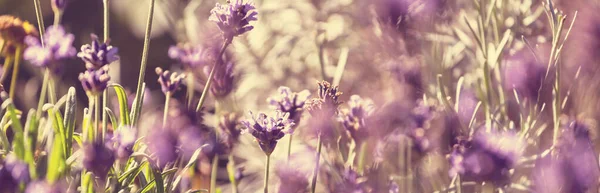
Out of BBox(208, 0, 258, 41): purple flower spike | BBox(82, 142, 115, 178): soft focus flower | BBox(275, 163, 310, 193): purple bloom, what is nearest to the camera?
BBox(82, 142, 115, 178): soft focus flower

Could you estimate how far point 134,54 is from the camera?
2012mm

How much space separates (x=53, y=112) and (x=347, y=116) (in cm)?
33

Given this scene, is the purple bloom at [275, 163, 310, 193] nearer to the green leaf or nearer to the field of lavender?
the field of lavender

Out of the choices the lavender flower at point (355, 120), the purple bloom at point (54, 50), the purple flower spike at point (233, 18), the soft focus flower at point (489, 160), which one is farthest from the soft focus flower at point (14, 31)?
the soft focus flower at point (489, 160)

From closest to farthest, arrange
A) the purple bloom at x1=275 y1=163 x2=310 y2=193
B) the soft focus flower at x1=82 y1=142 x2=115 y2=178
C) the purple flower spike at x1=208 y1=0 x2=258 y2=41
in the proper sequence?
the soft focus flower at x1=82 y1=142 x2=115 y2=178 < the purple flower spike at x1=208 y1=0 x2=258 y2=41 < the purple bloom at x1=275 y1=163 x2=310 y2=193

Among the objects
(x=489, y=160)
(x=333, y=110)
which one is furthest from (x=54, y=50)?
(x=489, y=160)

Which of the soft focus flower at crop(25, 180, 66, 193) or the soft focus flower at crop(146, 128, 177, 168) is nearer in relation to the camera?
the soft focus flower at crop(25, 180, 66, 193)

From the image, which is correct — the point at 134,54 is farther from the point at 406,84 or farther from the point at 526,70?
the point at 526,70

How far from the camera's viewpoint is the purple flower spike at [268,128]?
0.69 meters

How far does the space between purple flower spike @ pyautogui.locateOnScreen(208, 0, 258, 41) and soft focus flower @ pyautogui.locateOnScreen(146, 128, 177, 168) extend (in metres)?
0.13

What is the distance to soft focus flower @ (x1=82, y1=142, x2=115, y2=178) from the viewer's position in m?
0.60

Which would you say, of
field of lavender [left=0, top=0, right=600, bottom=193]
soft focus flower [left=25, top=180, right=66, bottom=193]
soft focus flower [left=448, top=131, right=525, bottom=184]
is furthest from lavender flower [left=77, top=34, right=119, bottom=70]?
soft focus flower [left=448, top=131, right=525, bottom=184]

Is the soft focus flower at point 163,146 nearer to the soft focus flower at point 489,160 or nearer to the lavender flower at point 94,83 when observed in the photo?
the lavender flower at point 94,83

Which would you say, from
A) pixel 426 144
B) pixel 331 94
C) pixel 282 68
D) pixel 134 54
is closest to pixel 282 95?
pixel 331 94
